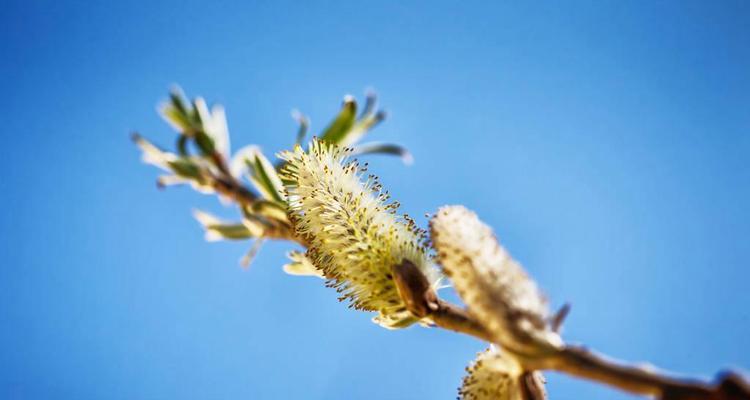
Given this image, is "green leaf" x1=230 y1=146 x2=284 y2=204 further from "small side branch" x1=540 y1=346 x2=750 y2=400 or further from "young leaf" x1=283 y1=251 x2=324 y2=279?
"small side branch" x1=540 y1=346 x2=750 y2=400

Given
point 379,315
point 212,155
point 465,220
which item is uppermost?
point 212,155

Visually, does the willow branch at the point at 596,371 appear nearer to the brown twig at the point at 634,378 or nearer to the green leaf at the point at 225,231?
the brown twig at the point at 634,378

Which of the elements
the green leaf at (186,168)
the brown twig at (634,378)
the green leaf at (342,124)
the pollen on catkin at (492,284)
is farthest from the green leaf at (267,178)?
the brown twig at (634,378)

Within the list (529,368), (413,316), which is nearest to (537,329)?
(529,368)

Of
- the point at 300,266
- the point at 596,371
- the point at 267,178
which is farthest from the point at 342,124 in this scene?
the point at 596,371

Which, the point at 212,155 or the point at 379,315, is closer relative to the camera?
the point at 379,315

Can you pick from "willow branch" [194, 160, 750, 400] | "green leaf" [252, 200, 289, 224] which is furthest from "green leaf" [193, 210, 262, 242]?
"willow branch" [194, 160, 750, 400]

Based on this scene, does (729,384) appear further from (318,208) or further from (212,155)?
(212,155)
